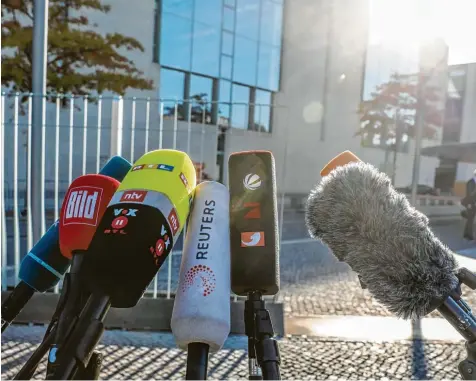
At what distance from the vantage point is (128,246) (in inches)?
38.3

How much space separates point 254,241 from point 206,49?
14.7m

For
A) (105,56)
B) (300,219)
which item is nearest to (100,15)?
(105,56)

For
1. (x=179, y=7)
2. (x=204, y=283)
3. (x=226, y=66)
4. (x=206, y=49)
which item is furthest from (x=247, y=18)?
(x=204, y=283)

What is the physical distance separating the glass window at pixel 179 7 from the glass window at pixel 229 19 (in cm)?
154

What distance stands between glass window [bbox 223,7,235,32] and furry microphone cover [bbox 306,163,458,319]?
1538 cm

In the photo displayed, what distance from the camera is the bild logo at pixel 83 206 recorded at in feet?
3.86

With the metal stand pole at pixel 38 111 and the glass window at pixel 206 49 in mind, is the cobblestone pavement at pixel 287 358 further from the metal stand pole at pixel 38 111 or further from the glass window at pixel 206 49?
the glass window at pixel 206 49

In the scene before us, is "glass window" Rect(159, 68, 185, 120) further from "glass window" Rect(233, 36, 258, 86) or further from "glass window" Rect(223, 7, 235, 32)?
"glass window" Rect(223, 7, 235, 32)

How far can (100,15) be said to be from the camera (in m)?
12.4

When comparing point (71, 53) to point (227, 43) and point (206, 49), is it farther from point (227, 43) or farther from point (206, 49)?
point (227, 43)

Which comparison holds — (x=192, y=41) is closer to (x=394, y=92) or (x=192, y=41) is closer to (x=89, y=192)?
(x=394, y=92)

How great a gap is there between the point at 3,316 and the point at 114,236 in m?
0.54

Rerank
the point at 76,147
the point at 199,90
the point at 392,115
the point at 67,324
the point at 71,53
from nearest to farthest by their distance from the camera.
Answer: the point at 67,324, the point at 76,147, the point at 71,53, the point at 199,90, the point at 392,115

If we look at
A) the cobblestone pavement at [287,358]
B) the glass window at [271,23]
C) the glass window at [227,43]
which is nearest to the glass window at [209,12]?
the glass window at [227,43]
